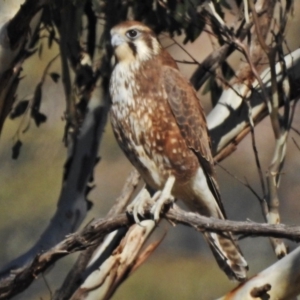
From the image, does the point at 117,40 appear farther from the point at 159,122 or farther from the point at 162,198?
the point at 162,198

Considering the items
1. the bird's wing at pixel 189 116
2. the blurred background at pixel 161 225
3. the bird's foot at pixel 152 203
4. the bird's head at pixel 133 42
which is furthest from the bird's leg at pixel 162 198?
the blurred background at pixel 161 225

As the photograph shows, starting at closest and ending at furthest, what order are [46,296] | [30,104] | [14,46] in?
[14,46], [30,104], [46,296]

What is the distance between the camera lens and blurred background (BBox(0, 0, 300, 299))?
706cm

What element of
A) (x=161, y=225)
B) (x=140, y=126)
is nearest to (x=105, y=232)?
(x=140, y=126)

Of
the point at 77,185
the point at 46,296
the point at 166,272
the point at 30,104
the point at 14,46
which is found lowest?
the point at 166,272

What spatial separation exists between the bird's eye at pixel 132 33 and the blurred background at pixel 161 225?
9.93ft

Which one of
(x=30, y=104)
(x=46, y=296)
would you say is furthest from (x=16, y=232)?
(x=30, y=104)

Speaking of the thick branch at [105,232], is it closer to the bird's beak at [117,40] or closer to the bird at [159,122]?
the bird at [159,122]

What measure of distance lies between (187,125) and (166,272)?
13.0ft

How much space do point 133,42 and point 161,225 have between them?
3314 mm

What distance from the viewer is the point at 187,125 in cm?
366

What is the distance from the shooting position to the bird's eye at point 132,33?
3689 millimetres

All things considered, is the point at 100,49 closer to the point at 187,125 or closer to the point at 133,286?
the point at 187,125

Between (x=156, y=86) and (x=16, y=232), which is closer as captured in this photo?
(x=156, y=86)
